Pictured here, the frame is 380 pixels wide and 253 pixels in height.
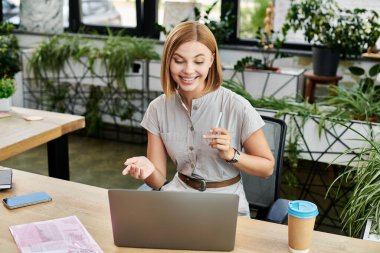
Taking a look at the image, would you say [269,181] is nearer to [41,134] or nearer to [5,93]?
[41,134]

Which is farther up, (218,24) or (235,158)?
(218,24)

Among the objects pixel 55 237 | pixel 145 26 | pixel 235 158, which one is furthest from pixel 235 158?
pixel 145 26

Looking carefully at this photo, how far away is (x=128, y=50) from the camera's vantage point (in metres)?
4.33

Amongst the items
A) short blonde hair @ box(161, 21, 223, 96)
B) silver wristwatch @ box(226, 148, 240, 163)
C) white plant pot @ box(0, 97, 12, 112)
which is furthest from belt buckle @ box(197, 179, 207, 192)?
white plant pot @ box(0, 97, 12, 112)

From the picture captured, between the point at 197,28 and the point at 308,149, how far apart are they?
4.12 feet

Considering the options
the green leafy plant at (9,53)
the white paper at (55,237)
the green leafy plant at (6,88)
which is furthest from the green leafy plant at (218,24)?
the white paper at (55,237)

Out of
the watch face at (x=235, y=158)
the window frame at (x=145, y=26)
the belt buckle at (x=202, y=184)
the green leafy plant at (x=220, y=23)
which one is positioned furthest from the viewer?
the window frame at (x=145, y=26)

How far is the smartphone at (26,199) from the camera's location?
62.5 inches

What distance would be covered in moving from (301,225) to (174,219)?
32 cm

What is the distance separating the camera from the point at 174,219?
1300 mm

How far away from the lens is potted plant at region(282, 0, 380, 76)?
3764mm

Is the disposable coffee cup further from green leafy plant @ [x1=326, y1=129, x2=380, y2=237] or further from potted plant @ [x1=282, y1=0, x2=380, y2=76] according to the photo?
potted plant @ [x1=282, y1=0, x2=380, y2=76]

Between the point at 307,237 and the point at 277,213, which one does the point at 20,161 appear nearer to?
the point at 277,213

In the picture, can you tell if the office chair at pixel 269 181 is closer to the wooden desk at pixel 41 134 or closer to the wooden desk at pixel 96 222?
the wooden desk at pixel 96 222
